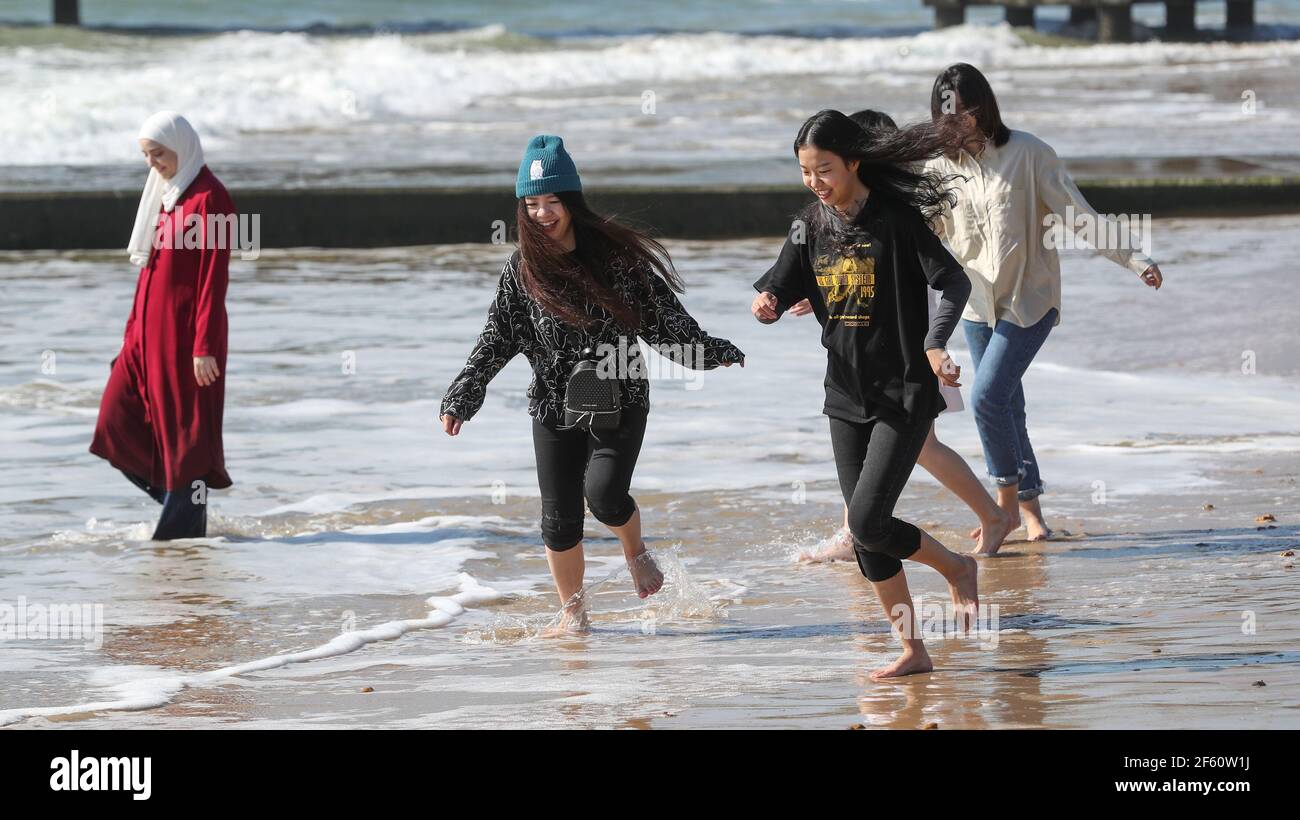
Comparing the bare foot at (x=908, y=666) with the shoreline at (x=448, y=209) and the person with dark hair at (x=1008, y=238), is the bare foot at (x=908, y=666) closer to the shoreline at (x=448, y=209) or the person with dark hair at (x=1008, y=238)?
the person with dark hair at (x=1008, y=238)

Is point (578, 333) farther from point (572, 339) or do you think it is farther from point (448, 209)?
point (448, 209)

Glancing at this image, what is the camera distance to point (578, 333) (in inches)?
Result: 210

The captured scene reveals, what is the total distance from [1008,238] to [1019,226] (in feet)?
0.17

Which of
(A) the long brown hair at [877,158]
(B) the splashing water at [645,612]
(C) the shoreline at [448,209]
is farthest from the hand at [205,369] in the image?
(C) the shoreline at [448,209]

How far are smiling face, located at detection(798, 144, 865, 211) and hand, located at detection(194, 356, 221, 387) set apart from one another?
2.87 meters

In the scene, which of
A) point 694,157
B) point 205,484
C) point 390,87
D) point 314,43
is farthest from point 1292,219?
point 314,43

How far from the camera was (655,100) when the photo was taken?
1181 inches

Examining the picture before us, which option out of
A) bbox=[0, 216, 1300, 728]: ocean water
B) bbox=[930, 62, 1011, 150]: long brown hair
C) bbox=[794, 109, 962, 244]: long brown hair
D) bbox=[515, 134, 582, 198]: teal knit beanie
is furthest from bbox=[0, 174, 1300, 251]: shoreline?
bbox=[794, 109, 962, 244]: long brown hair

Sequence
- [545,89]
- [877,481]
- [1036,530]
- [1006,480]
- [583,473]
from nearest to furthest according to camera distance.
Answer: [877,481], [583,473], [1006,480], [1036,530], [545,89]

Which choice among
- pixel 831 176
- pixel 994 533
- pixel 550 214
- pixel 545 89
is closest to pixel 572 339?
pixel 550 214

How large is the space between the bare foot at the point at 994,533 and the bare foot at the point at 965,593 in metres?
1.02

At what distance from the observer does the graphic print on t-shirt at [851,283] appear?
4.78m

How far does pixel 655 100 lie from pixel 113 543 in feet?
77.4

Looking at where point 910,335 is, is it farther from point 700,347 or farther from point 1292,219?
point 1292,219
